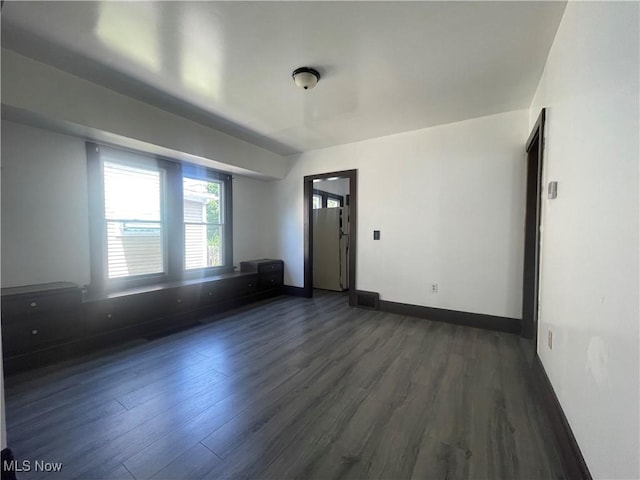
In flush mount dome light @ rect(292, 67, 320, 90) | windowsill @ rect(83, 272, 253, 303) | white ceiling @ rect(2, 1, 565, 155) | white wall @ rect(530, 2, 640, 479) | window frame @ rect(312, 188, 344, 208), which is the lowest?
windowsill @ rect(83, 272, 253, 303)

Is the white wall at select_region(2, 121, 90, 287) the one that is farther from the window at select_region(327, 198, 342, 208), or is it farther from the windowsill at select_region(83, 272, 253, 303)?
the window at select_region(327, 198, 342, 208)

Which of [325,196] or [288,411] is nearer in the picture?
[288,411]

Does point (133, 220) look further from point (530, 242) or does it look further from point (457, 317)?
point (530, 242)

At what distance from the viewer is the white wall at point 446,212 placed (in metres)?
3.00

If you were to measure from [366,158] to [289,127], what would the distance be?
1222 millimetres

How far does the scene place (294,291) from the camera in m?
4.75

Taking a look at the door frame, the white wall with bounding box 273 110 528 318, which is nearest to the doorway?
the white wall with bounding box 273 110 528 318

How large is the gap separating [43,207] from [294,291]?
337 cm

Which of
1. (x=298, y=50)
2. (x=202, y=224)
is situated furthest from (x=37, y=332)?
(x=298, y=50)

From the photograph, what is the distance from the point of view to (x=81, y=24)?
1.69 meters

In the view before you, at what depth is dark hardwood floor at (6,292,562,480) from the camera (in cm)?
131

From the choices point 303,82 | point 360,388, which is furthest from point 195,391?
point 303,82

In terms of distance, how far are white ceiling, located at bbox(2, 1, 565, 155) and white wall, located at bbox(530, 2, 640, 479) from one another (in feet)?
1.52

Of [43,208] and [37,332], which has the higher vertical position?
[43,208]
